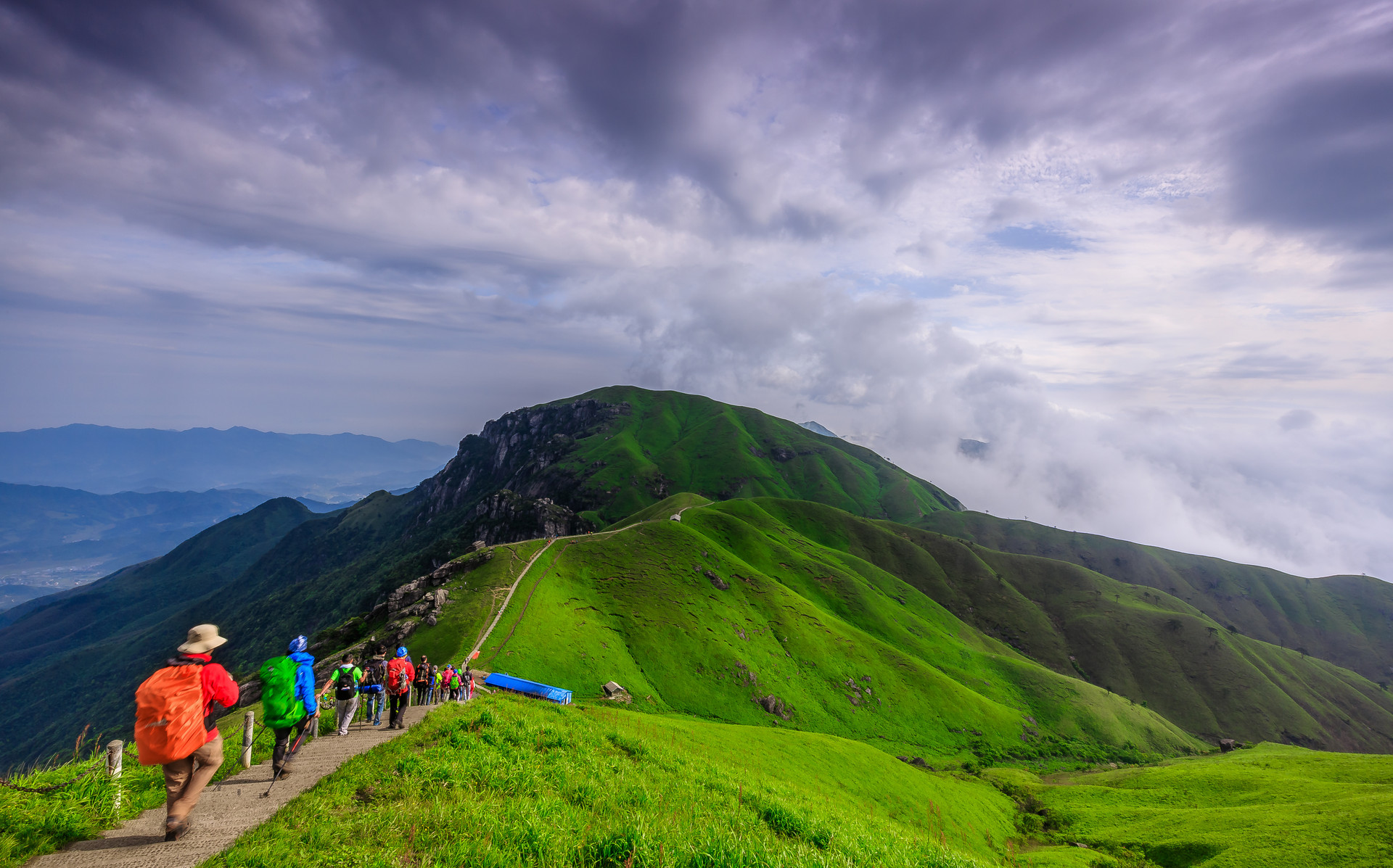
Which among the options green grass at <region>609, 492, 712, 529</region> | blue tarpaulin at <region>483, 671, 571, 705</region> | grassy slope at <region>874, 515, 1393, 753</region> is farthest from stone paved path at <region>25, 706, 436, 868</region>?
grassy slope at <region>874, 515, 1393, 753</region>

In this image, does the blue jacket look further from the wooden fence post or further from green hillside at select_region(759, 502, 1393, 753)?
green hillside at select_region(759, 502, 1393, 753)

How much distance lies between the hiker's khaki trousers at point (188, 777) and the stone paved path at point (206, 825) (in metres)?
0.56

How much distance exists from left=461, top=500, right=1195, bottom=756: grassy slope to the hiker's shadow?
186ft

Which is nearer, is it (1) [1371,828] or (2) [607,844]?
(2) [607,844]

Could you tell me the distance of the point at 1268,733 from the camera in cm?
14688

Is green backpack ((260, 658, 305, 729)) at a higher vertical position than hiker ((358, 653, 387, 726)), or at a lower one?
higher

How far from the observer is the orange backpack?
9805mm

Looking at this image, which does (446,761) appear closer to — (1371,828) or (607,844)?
(607,844)

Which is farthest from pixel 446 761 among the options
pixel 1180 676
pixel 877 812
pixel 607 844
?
pixel 1180 676

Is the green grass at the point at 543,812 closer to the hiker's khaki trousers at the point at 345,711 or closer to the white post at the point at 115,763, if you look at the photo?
the hiker's khaki trousers at the point at 345,711

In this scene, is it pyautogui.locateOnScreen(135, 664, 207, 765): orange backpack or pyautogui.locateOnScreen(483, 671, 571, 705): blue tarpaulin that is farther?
pyautogui.locateOnScreen(483, 671, 571, 705): blue tarpaulin

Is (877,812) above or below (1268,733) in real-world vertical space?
above

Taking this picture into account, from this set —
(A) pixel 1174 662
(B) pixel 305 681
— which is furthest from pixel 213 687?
(A) pixel 1174 662

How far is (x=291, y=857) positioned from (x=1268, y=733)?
227 meters
